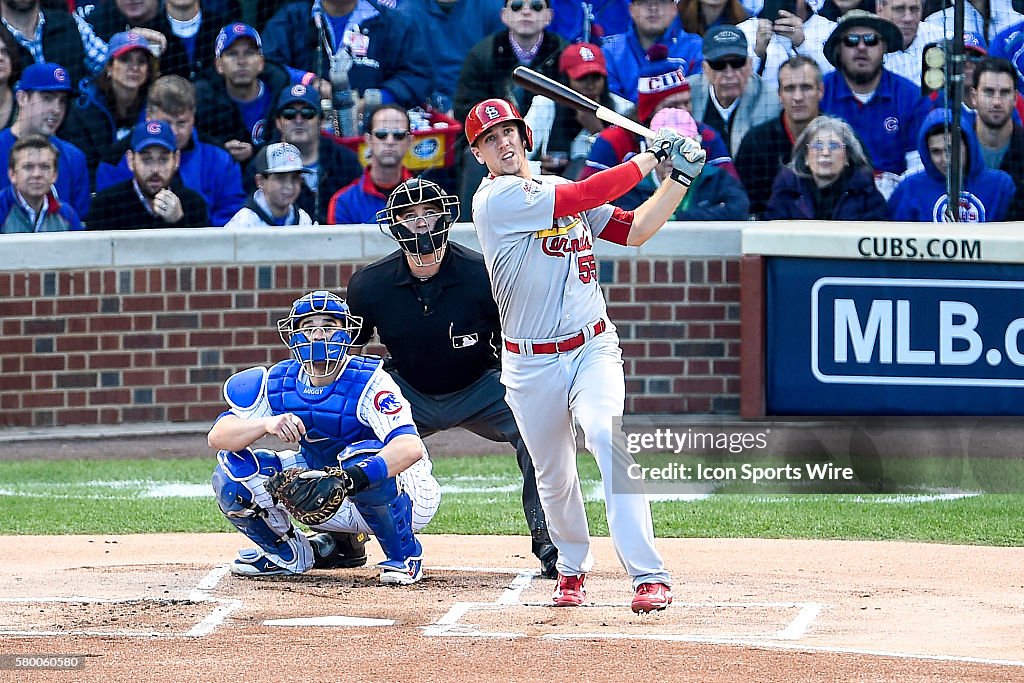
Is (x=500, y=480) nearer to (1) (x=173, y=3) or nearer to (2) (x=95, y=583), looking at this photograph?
(2) (x=95, y=583)

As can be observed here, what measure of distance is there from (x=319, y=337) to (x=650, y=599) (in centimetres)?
159

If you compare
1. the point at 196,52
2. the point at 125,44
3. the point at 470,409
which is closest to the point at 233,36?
the point at 196,52

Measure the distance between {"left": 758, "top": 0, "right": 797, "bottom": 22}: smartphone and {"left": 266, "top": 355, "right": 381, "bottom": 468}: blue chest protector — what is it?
4895mm

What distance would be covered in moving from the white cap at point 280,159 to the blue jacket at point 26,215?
129cm

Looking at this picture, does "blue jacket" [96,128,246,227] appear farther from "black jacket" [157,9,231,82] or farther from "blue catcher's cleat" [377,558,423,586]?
"blue catcher's cleat" [377,558,423,586]

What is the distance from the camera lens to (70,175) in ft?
31.2

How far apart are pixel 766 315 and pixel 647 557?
446 centimetres

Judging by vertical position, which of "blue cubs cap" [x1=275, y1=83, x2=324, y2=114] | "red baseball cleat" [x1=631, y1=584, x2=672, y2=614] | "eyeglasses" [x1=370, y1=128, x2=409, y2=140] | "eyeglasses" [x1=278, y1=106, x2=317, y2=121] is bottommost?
"red baseball cleat" [x1=631, y1=584, x2=672, y2=614]

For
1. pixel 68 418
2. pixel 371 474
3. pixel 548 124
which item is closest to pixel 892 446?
pixel 548 124

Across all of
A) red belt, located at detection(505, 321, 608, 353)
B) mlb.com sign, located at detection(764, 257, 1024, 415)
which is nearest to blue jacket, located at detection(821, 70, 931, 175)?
mlb.com sign, located at detection(764, 257, 1024, 415)

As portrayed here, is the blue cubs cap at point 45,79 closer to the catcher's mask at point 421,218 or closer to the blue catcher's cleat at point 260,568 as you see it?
the catcher's mask at point 421,218

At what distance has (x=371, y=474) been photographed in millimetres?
5242

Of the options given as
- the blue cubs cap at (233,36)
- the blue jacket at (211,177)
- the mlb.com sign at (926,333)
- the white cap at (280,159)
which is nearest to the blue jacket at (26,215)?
the blue jacket at (211,177)

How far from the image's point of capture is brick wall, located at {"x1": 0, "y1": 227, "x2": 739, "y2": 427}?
927cm
